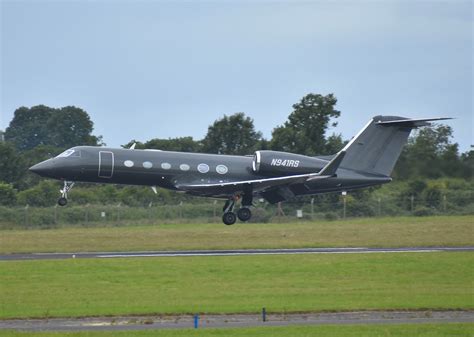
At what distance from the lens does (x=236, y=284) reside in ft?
110

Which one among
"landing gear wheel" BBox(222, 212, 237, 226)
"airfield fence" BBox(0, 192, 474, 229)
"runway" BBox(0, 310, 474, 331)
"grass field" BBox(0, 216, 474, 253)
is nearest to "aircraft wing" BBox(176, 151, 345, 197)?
"landing gear wheel" BBox(222, 212, 237, 226)

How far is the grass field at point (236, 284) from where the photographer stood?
29.2 m

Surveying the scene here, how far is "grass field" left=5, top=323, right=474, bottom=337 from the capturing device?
2422cm

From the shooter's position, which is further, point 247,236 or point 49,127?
point 49,127

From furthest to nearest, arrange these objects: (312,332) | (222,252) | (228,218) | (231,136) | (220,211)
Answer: (231,136) → (220,211) → (228,218) → (222,252) → (312,332)

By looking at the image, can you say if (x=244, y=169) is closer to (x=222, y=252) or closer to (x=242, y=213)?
(x=242, y=213)

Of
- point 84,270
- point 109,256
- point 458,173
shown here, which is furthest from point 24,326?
point 458,173

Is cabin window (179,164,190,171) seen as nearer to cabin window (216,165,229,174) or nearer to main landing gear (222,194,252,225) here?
cabin window (216,165,229,174)

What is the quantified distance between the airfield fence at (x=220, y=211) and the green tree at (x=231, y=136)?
17113mm

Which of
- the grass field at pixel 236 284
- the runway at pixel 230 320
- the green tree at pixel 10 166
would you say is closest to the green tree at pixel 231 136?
the green tree at pixel 10 166

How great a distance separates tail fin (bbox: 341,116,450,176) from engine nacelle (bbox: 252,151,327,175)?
5.36 feet

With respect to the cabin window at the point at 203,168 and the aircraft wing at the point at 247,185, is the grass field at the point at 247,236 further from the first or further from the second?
the cabin window at the point at 203,168

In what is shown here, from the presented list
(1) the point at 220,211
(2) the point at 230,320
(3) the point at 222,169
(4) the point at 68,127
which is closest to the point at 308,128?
(1) the point at 220,211

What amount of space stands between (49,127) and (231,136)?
34221mm
